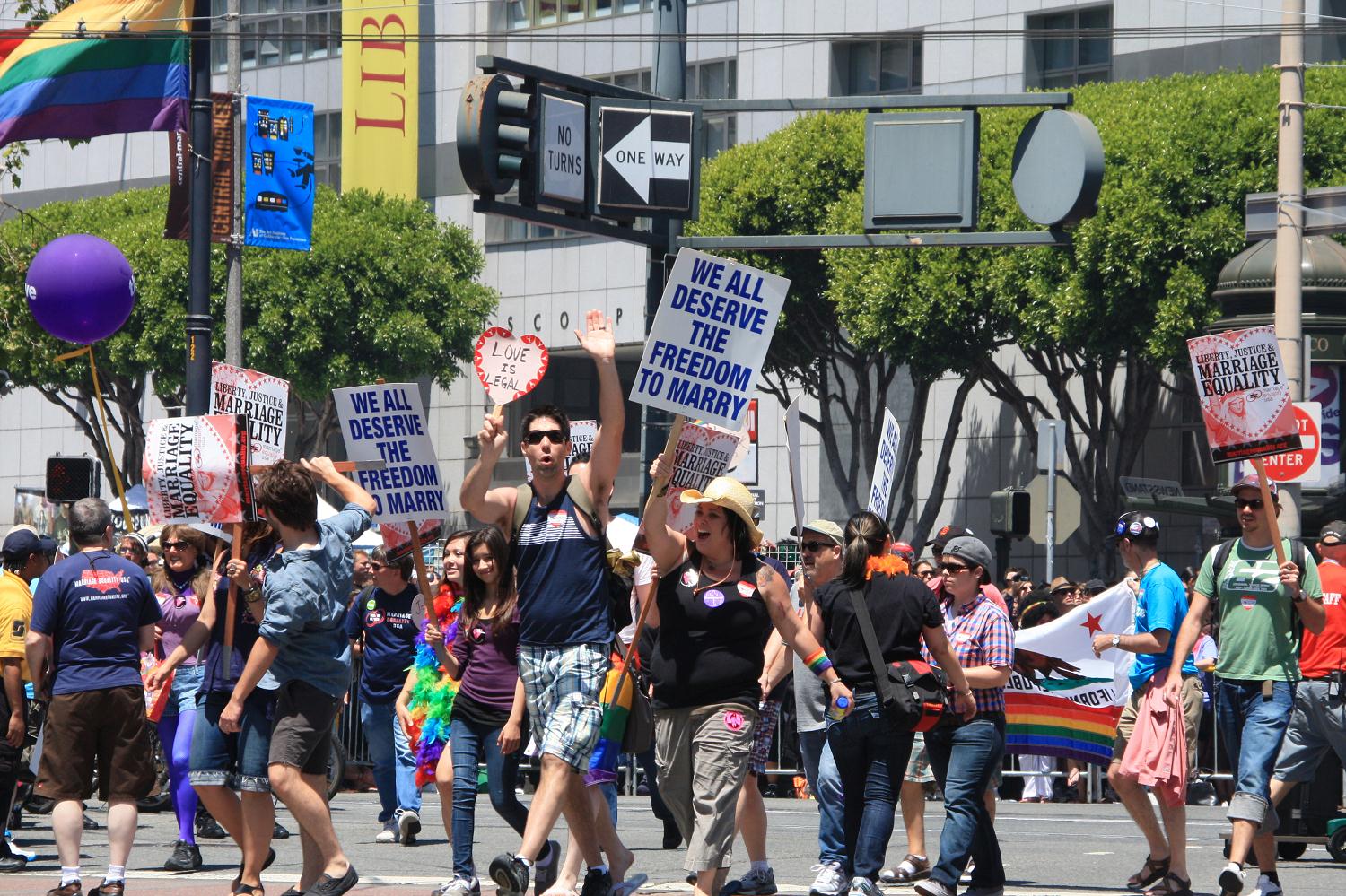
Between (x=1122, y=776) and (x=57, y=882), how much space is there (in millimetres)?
5162

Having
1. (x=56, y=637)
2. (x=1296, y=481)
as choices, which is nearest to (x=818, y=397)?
(x=1296, y=481)

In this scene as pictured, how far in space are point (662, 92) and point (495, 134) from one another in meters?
1.00

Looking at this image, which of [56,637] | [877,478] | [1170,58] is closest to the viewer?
[56,637]

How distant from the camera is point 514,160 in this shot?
482 inches

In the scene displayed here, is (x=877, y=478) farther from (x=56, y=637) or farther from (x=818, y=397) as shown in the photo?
(x=818, y=397)

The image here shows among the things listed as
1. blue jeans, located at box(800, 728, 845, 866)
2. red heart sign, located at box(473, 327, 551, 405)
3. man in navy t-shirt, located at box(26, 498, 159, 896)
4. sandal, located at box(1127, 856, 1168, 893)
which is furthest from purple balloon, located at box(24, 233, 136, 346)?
sandal, located at box(1127, 856, 1168, 893)

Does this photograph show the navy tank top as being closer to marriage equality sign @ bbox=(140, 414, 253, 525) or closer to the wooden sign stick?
marriage equality sign @ bbox=(140, 414, 253, 525)

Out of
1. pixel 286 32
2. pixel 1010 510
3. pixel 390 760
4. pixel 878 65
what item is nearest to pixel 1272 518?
pixel 390 760

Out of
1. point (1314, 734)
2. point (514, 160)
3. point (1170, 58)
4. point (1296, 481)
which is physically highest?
point (1170, 58)

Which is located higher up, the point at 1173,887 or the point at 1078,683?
the point at 1078,683

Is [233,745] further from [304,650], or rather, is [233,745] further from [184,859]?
[184,859]

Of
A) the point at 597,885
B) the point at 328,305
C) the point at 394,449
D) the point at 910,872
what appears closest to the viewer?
the point at 597,885

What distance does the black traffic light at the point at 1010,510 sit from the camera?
63.2 feet

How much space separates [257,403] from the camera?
10867 mm
